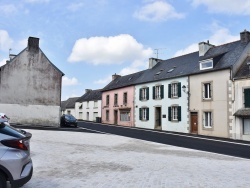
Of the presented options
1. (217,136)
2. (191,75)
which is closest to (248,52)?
(191,75)

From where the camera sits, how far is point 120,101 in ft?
127

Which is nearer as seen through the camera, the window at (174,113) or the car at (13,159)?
the car at (13,159)

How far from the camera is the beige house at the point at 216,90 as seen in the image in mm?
23328

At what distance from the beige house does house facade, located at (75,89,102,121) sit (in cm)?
2471

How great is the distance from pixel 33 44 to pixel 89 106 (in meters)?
25.0

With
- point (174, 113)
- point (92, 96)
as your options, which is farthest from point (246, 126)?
point (92, 96)

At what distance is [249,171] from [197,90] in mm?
17942

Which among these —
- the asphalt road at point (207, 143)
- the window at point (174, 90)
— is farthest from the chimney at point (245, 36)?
the asphalt road at point (207, 143)

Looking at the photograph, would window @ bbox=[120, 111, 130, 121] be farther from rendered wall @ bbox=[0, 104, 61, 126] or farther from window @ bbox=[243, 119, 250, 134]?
window @ bbox=[243, 119, 250, 134]

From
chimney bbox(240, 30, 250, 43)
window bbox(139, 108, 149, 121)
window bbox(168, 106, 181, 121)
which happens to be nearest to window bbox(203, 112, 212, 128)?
window bbox(168, 106, 181, 121)

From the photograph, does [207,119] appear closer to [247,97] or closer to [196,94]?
[196,94]

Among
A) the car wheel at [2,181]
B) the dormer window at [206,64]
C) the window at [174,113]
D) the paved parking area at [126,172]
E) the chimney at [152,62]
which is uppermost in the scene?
the chimney at [152,62]

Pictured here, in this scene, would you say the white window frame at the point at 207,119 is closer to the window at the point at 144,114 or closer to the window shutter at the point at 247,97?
the window shutter at the point at 247,97

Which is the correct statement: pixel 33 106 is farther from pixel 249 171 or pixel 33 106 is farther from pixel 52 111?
pixel 249 171
